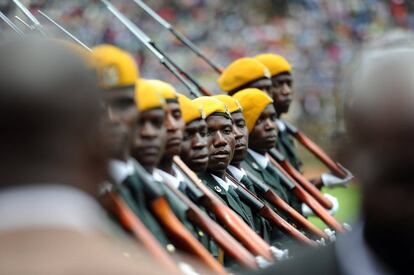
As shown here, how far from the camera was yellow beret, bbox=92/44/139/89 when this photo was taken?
4316 mm

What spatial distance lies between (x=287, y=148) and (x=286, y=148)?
11 millimetres

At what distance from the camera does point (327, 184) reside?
9.12m

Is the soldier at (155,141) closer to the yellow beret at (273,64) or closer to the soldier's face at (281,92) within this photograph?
the soldier's face at (281,92)

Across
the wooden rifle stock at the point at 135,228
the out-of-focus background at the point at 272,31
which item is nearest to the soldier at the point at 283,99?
the wooden rifle stock at the point at 135,228

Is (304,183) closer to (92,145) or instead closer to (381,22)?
(92,145)

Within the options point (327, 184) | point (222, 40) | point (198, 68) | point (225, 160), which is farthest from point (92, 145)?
point (222, 40)

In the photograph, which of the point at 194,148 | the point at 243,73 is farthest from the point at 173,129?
the point at 243,73

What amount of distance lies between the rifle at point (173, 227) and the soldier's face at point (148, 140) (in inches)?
11.0

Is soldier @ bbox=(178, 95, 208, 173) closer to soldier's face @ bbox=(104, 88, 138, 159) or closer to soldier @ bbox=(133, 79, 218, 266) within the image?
soldier @ bbox=(133, 79, 218, 266)

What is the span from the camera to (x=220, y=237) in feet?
16.2

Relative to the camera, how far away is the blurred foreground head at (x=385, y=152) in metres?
2.07

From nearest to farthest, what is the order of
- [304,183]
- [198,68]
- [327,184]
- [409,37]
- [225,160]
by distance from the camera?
1. [409,37]
2. [225,160]
3. [304,183]
4. [327,184]
5. [198,68]

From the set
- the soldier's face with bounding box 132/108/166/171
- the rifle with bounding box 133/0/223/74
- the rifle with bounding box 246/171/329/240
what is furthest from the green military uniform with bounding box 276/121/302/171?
the soldier's face with bounding box 132/108/166/171

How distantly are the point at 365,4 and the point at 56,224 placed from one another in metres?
20.1
